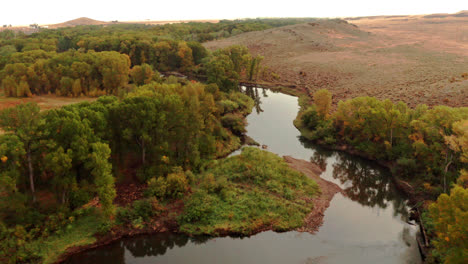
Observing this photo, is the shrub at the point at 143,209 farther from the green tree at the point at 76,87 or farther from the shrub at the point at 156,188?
the green tree at the point at 76,87

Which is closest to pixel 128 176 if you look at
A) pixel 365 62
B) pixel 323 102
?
pixel 323 102

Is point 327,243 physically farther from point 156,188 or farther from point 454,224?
point 156,188

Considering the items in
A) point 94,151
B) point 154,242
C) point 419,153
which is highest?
point 94,151

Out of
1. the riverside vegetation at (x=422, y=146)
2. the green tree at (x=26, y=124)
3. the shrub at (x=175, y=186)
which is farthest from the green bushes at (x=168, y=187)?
the riverside vegetation at (x=422, y=146)

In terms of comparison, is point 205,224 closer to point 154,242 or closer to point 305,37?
→ point 154,242

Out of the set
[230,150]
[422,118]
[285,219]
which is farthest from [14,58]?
[422,118]
